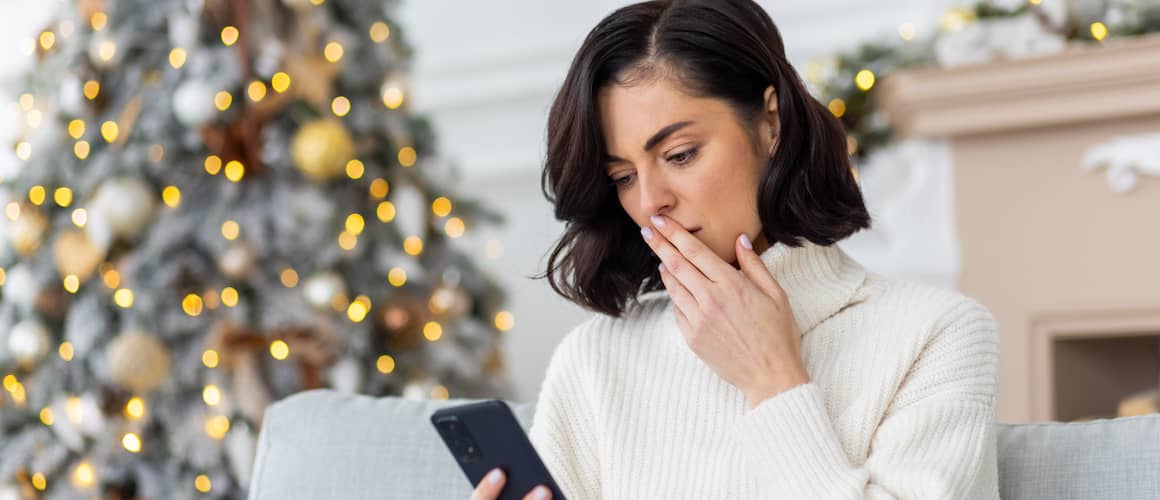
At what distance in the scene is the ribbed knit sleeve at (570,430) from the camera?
150 centimetres

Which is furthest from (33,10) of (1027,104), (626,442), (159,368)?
(626,442)

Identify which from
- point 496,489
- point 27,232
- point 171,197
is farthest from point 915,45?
point 496,489

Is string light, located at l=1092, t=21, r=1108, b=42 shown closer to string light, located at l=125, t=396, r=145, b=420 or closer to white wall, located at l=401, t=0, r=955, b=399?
white wall, located at l=401, t=0, r=955, b=399

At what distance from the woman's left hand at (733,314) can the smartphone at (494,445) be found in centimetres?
25

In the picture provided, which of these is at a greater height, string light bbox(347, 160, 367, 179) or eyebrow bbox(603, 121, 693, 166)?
eyebrow bbox(603, 121, 693, 166)

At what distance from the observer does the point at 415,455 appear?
62.8 inches

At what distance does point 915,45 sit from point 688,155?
1873 mm

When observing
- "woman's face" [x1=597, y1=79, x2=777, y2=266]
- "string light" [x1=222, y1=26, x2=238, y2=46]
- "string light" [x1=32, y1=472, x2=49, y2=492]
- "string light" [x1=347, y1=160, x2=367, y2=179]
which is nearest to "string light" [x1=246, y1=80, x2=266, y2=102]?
"string light" [x1=222, y1=26, x2=238, y2=46]

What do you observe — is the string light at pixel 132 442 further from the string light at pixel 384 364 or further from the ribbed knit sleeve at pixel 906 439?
the ribbed knit sleeve at pixel 906 439

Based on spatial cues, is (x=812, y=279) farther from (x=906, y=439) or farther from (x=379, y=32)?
(x=379, y=32)

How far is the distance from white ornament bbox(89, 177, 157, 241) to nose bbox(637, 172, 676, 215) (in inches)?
65.9

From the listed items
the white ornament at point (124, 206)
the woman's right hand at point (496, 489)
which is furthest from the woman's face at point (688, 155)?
the white ornament at point (124, 206)

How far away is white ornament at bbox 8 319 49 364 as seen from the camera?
2785 millimetres

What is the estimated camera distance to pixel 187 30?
280 centimetres
